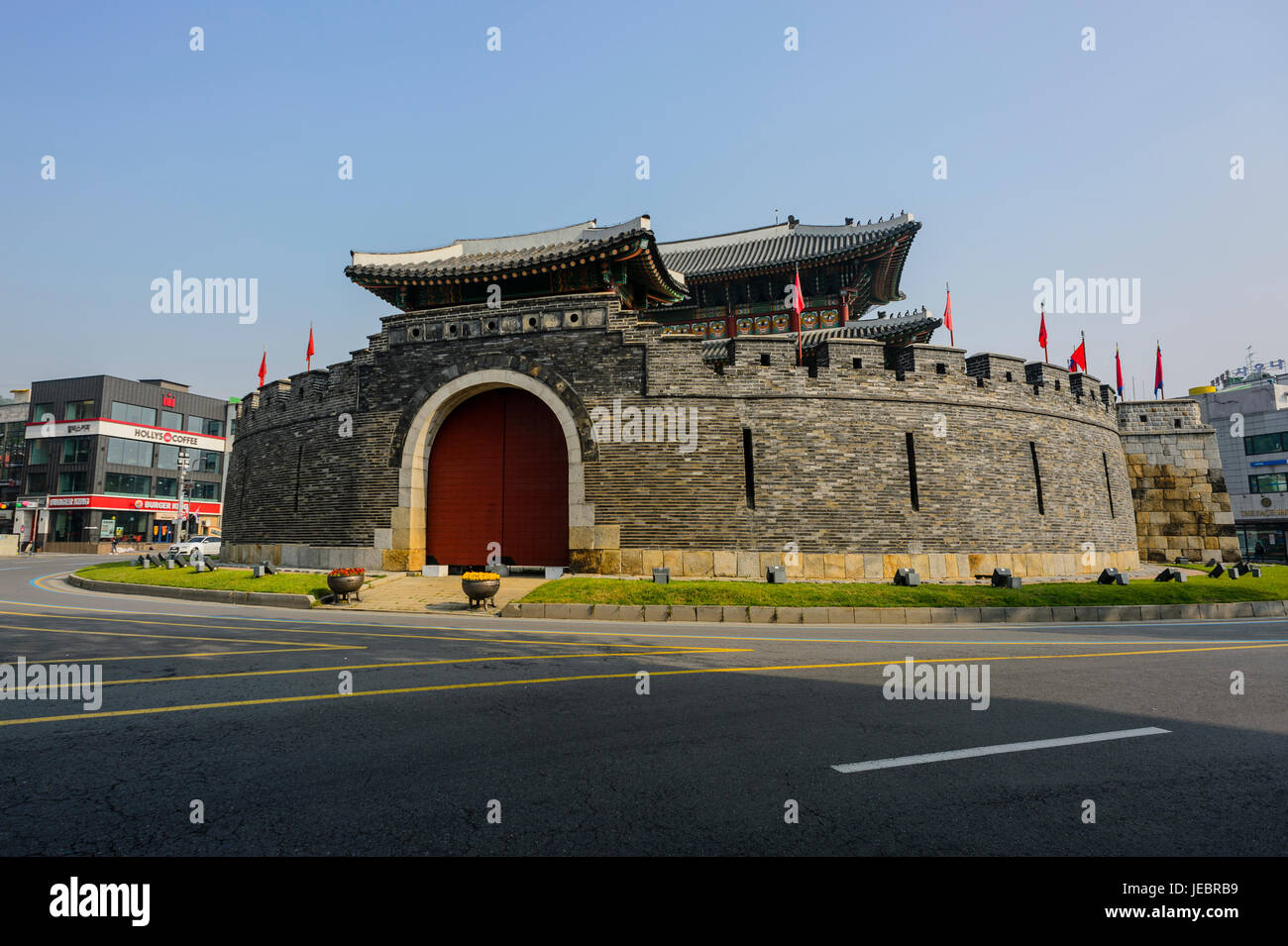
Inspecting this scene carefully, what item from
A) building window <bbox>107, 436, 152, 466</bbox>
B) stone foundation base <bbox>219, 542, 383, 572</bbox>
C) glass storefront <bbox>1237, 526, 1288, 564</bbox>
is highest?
building window <bbox>107, 436, 152, 466</bbox>

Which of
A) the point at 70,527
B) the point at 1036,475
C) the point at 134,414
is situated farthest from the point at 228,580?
the point at 134,414

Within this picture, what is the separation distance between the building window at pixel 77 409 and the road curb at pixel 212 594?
41.1 meters

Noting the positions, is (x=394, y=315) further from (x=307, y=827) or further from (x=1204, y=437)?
(x=1204, y=437)

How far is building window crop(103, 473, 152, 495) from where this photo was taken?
154ft

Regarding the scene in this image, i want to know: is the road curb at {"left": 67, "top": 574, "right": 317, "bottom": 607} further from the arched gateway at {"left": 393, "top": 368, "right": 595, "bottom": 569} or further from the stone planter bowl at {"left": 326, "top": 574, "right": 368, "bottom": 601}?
the arched gateway at {"left": 393, "top": 368, "right": 595, "bottom": 569}

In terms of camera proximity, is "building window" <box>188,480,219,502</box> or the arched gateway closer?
the arched gateway

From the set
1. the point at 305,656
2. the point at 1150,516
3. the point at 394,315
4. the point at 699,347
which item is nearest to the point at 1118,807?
the point at 305,656

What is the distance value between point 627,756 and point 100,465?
58.5 metres

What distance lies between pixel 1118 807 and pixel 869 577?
492 inches

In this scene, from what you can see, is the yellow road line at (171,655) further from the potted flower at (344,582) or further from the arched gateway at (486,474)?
the arched gateway at (486,474)

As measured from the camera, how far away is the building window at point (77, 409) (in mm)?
47000

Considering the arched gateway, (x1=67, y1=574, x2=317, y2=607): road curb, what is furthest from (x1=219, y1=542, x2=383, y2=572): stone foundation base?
(x1=67, y1=574, x2=317, y2=607): road curb

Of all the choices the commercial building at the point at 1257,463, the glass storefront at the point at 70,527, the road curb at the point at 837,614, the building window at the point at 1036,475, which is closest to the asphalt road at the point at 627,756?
the road curb at the point at 837,614

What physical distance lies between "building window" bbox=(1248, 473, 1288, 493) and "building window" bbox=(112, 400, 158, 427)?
78.4 metres
